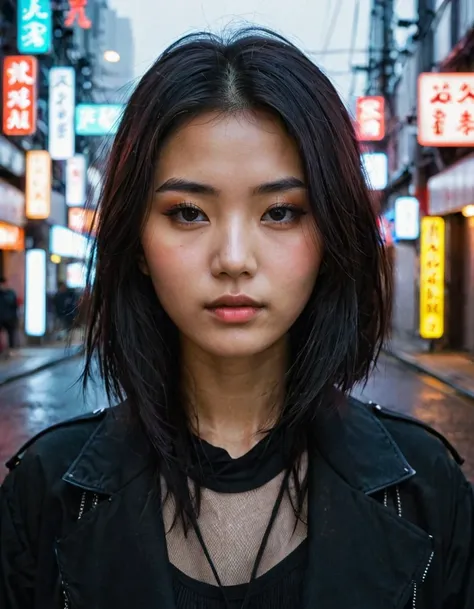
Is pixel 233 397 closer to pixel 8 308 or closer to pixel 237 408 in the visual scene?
pixel 237 408

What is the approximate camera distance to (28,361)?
1698 cm

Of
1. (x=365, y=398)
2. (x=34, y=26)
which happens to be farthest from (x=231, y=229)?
(x=34, y=26)

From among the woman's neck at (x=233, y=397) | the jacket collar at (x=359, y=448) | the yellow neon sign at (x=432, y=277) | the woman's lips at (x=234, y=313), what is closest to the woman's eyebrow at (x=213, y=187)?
the woman's lips at (x=234, y=313)

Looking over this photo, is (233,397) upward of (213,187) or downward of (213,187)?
downward

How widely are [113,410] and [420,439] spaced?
2.20ft

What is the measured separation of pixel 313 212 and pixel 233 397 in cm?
44

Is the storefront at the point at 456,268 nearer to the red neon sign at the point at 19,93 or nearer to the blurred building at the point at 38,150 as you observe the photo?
the blurred building at the point at 38,150

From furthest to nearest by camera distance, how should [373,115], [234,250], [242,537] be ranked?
[373,115] → [242,537] → [234,250]

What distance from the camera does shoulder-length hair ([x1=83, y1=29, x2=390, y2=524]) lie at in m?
1.34

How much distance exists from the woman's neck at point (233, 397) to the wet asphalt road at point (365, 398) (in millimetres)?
5544

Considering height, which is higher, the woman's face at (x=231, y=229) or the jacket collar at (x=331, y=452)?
the woman's face at (x=231, y=229)

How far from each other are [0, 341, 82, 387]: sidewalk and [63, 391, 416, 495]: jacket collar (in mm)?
11200

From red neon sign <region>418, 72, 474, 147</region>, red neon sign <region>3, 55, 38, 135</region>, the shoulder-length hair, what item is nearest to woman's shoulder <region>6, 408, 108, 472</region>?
the shoulder-length hair

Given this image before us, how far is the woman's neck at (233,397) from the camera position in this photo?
1509mm
